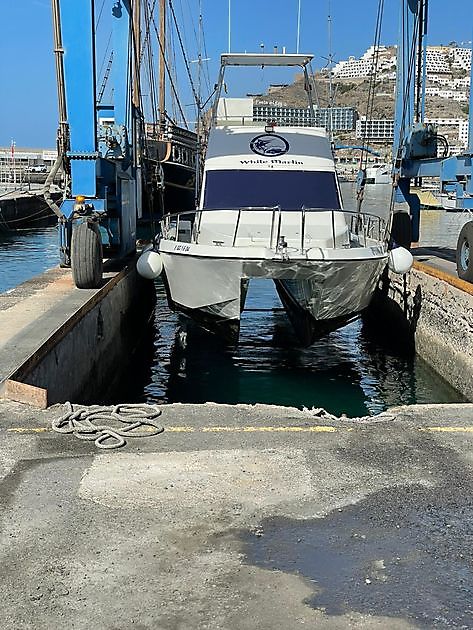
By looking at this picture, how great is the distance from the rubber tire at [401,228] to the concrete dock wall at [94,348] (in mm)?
5585

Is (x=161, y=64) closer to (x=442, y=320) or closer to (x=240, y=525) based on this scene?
(x=442, y=320)

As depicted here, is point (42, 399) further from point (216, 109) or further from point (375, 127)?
point (375, 127)

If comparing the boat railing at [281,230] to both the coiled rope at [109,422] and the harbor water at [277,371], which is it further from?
the coiled rope at [109,422]

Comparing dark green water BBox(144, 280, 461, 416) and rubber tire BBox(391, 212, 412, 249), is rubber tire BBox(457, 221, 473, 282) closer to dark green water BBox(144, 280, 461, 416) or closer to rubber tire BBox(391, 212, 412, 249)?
dark green water BBox(144, 280, 461, 416)

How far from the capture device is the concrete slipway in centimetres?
325

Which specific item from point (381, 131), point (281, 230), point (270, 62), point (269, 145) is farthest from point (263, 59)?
point (381, 131)

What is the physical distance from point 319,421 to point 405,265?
5.33 m

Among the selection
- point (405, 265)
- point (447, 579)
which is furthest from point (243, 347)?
point (447, 579)

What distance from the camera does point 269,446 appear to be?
202 inches

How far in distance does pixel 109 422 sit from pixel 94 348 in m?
4.30

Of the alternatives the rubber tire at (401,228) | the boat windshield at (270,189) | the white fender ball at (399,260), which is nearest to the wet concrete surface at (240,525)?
the white fender ball at (399,260)

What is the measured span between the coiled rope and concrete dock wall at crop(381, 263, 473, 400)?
5.71 metres

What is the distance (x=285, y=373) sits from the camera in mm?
11672

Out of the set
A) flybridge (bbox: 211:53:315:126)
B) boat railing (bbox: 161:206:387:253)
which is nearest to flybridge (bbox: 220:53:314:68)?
flybridge (bbox: 211:53:315:126)
